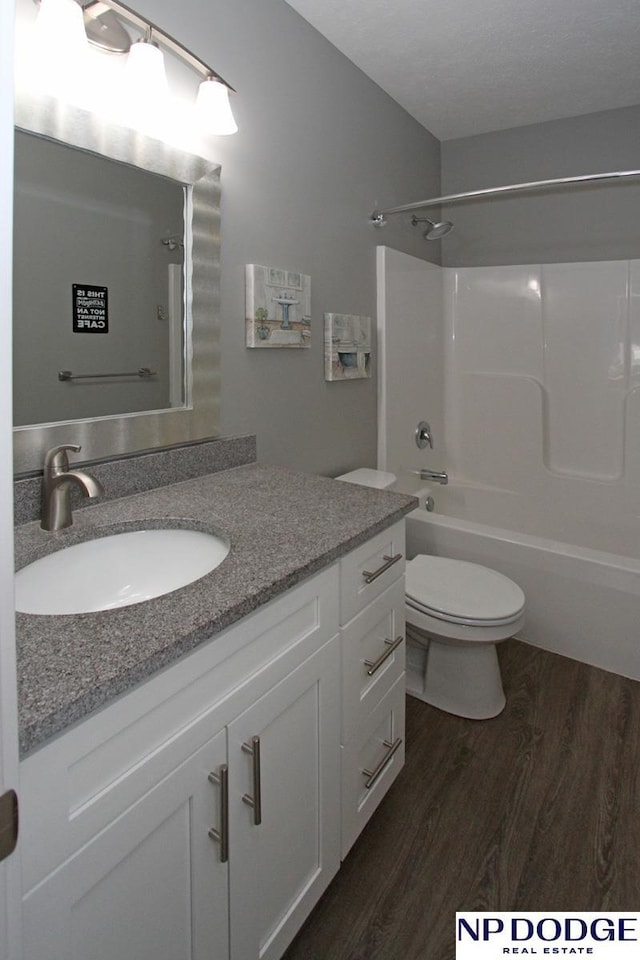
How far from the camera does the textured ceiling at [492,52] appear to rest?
1.92 metres

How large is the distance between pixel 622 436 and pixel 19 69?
9.01 feet

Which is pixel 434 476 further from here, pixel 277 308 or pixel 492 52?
pixel 492 52

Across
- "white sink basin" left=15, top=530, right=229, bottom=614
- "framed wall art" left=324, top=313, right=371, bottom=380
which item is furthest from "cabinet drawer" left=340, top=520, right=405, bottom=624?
"framed wall art" left=324, top=313, right=371, bottom=380

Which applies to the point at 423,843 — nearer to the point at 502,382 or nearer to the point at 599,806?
the point at 599,806

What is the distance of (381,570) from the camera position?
1.38 metres

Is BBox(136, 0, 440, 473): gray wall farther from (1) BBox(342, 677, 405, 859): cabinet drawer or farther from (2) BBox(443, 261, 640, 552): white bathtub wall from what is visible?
(1) BBox(342, 677, 405, 859): cabinet drawer

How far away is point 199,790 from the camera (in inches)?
35.1

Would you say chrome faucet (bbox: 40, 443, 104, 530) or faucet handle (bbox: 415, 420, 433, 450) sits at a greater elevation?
faucet handle (bbox: 415, 420, 433, 450)

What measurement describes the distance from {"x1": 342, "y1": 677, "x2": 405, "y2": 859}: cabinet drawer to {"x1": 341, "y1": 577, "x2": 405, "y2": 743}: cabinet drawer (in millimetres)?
39

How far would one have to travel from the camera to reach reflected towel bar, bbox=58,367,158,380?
1.33 meters

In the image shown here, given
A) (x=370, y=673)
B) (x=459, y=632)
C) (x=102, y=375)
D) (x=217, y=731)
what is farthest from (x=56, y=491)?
(x=459, y=632)

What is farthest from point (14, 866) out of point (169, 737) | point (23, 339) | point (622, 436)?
point (622, 436)

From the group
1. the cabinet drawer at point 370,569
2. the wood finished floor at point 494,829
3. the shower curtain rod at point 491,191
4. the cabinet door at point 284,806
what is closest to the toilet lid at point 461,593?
the wood finished floor at point 494,829

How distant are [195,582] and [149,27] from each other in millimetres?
1241
